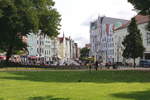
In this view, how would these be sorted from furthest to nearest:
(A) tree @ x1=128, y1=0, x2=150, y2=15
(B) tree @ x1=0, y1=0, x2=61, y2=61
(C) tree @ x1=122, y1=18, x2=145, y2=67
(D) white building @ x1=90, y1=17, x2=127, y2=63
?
(D) white building @ x1=90, y1=17, x2=127, y2=63, (C) tree @ x1=122, y1=18, x2=145, y2=67, (B) tree @ x1=0, y1=0, x2=61, y2=61, (A) tree @ x1=128, y1=0, x2=150, y2=15

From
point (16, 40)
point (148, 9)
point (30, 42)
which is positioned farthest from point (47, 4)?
point (30, 42)

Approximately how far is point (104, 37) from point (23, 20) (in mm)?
98156

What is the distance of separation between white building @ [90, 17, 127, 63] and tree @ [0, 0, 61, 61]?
77.3 m

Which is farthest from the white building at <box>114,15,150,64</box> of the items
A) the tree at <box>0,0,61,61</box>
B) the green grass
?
the green grass

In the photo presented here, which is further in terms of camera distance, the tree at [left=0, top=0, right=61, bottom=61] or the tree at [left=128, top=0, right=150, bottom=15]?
the tree at [left=0, top=0, right=61, bottom=61]

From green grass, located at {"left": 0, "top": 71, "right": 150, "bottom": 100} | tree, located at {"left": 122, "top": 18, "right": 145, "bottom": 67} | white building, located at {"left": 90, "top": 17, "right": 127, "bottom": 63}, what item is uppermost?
white building, located at {"left": 90, "top": 17, "right": 127, "bottom": 63}

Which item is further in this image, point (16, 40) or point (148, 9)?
point (16, 40)

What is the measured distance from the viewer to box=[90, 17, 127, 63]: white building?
5846 inches

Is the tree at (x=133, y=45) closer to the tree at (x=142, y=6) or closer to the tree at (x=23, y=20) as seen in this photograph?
the tree at (x=23, y=20)

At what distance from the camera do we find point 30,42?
169 metres

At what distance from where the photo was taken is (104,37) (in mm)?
158000

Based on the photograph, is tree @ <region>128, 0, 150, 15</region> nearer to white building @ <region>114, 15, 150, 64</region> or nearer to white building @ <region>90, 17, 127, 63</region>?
white building @ <region>114, 15, 150, 64</region>

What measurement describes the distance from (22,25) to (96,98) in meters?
46.6

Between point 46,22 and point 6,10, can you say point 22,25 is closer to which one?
point 6,10
